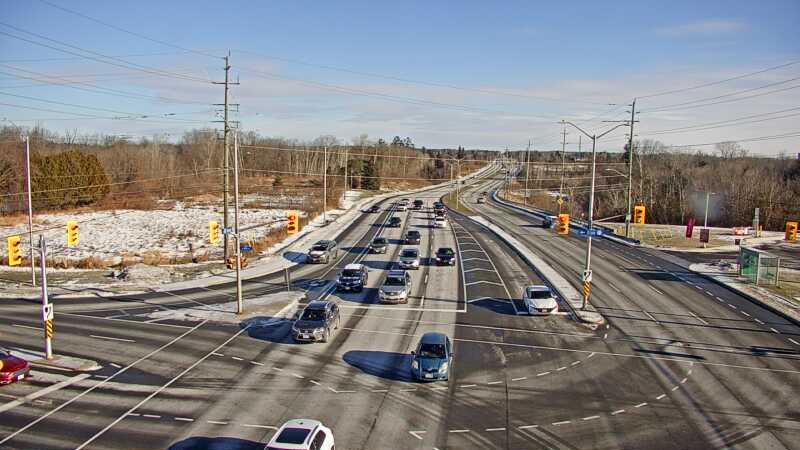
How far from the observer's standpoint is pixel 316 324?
2905 centimetres

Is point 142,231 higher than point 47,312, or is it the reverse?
point 47,312

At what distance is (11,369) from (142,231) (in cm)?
5336

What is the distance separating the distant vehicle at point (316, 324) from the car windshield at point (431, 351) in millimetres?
6384

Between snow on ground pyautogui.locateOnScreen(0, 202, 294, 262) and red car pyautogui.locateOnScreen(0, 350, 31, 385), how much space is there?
30.1 m

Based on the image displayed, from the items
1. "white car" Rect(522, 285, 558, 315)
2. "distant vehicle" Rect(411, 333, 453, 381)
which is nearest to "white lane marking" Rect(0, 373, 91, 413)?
"distant vehicle" Rect(411, 333, 453, 381)

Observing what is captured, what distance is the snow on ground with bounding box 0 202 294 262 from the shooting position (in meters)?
58.8

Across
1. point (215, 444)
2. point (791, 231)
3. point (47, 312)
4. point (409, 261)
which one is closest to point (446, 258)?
point (409, 261)

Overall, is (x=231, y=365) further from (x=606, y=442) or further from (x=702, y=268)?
(x=702, y=268)

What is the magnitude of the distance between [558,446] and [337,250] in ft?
134

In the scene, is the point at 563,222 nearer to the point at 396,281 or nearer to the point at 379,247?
the point at 396,281

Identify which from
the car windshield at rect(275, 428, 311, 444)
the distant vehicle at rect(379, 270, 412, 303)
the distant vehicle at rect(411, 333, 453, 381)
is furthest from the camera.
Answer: the distant vehicle at rect(379, 270, 412, 303)

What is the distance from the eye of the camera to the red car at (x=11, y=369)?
72.9 ft

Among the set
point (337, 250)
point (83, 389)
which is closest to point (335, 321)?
point (83, 389)

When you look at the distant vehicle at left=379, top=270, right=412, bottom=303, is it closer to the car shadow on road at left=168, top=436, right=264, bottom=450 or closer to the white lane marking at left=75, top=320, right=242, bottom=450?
the white lane marking at left=75, top=320, right=242, bottom=450
